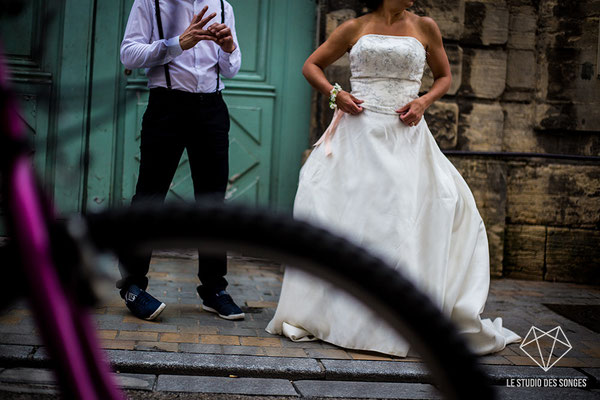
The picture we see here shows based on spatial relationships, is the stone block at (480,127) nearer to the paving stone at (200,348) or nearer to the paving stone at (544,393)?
the paving stone at (544,393)

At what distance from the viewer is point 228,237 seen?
0.74 metres

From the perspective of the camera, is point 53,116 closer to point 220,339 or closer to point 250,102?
point 220,339

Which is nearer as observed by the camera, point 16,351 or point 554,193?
point 16,351

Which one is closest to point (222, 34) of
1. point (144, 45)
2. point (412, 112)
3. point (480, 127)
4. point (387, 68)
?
point (144, 45)

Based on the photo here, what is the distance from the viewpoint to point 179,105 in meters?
3.42

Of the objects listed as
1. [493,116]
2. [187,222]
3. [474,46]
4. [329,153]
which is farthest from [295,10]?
[187,222]

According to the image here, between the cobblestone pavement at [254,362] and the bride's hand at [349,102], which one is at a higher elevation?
the bride's hand at [349,102]

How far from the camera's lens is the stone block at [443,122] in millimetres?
5195

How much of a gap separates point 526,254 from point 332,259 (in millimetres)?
5108

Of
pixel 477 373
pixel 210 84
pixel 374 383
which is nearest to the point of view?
Answer: pixel 477 373

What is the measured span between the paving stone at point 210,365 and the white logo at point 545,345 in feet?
3.97

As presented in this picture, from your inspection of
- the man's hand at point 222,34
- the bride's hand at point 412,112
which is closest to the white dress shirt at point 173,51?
the man's hand at point 222,34

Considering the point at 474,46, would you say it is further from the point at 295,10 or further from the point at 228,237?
the point at 228,237

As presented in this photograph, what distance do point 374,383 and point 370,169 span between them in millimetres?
1171
